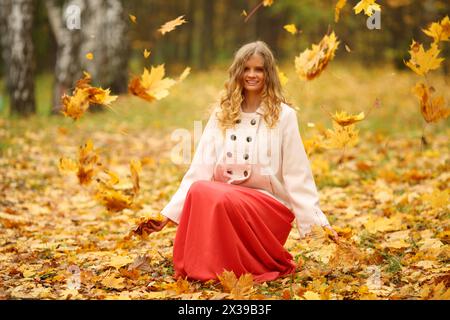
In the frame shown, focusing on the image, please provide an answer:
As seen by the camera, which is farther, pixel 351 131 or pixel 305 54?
pixel 305 54

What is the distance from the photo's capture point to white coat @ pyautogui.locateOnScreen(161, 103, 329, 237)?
3.88 metres

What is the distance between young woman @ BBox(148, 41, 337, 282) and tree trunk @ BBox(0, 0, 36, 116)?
8073 mm

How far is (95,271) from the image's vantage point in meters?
4.06

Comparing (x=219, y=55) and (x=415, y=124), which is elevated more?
(x=219, y=55)

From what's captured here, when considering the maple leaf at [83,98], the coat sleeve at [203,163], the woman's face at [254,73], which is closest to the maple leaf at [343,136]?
the woman's face at [254,73]

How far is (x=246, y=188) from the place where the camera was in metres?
3.83

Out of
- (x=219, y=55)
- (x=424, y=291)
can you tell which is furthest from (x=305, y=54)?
(x=219, y=55)

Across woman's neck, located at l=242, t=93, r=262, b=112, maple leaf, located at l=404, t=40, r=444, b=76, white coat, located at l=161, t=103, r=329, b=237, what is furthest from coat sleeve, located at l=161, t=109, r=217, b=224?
maple leaf, located at l=404, t=40, r=444, b=76

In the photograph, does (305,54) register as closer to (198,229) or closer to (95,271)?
(198,229)

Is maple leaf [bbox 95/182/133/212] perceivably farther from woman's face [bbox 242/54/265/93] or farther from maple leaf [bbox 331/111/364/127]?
maple leaf [bbox 331/111/364/127]
